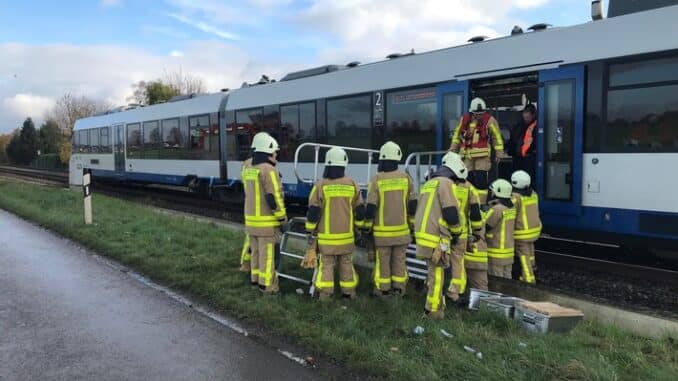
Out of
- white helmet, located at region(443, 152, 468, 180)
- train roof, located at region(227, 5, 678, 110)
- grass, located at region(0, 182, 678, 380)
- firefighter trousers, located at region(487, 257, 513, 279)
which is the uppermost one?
train roof, located at region(227, 5, 678, 110)

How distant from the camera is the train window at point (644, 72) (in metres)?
6.63

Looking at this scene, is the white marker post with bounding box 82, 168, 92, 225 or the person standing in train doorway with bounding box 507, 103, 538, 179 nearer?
the person standing in train doorway with bounding box 507, 103, 538, 179

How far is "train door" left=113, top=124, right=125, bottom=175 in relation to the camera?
70.5 ft

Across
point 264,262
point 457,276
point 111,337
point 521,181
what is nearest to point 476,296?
point 457,276

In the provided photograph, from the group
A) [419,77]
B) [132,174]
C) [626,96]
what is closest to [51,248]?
[419,77]

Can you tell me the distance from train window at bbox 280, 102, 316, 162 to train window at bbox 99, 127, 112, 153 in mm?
12904

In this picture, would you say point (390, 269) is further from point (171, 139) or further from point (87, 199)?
point (171, 139)

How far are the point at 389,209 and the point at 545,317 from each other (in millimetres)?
1959

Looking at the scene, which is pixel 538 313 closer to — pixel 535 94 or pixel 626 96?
pixel 626 96

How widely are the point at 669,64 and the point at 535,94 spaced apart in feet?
7.02

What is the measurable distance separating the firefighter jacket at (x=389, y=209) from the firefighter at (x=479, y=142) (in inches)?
71.9

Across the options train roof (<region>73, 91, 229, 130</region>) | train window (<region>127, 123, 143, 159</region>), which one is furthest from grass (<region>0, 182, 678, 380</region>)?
train window (<region>127, 123, 143, 159</region>)

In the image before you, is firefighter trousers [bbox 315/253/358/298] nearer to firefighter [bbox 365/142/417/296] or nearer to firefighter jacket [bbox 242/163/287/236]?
firefighter [bbox 365/142/417/296]

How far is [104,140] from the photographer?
23.4 m
